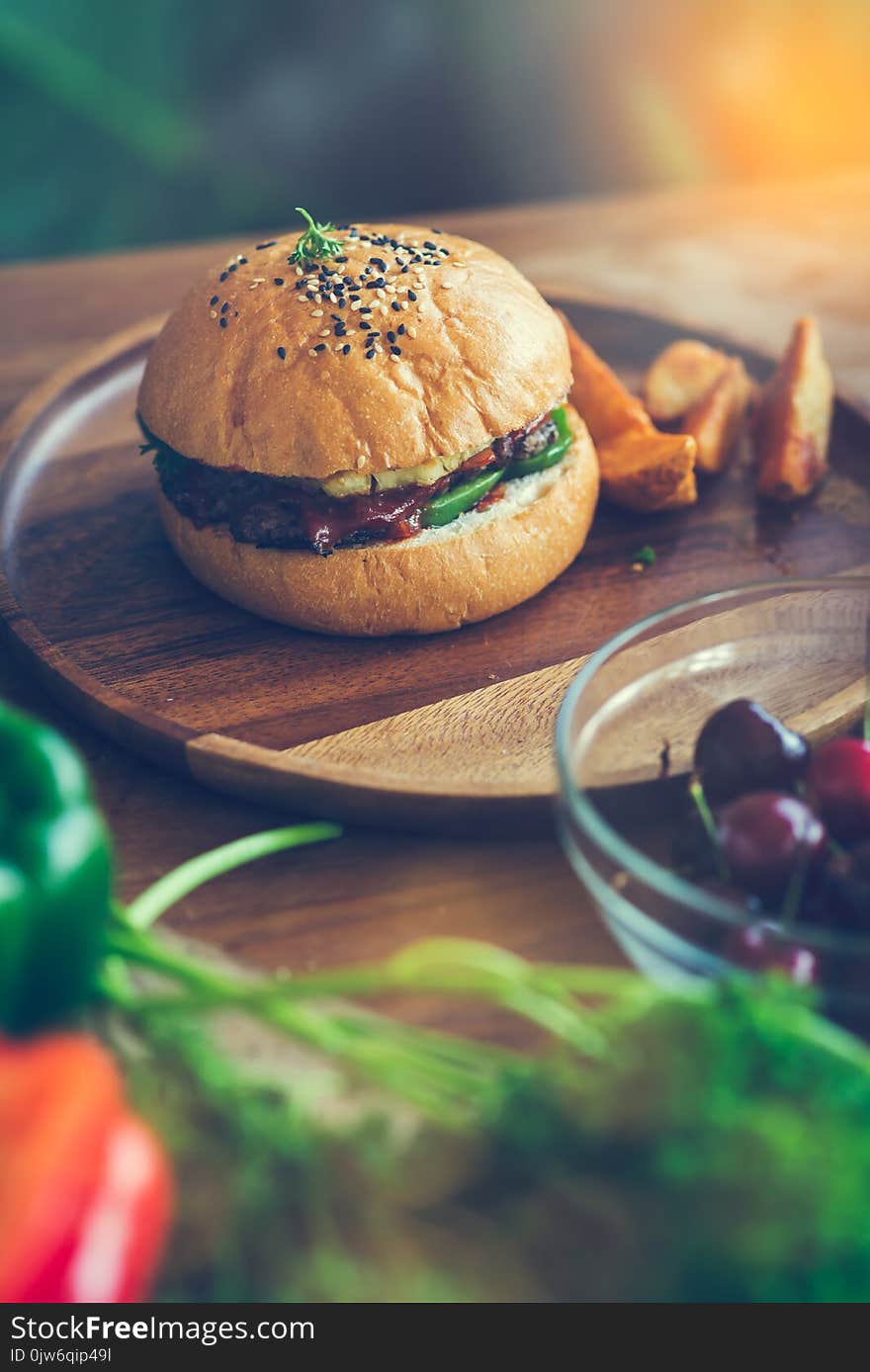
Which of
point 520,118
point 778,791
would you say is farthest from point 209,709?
point 520,118

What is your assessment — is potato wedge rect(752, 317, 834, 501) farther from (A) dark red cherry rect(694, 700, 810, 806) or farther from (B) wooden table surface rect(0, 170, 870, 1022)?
(A) dark red cherry rect(694, 700, 810, 806)

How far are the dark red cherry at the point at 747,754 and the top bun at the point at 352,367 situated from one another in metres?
0.83

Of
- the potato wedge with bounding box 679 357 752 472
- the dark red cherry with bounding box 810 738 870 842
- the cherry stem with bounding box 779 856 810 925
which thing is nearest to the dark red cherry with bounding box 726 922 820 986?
the cherry stem with bounding box 779 856 810 925

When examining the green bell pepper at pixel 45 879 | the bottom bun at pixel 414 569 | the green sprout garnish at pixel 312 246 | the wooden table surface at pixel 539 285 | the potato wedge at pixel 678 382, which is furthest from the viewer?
the potato wedge at pixel 678 382

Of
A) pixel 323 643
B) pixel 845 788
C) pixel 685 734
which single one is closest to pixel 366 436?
pixel 323 643

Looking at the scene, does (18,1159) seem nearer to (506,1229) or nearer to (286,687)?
(506,1229)

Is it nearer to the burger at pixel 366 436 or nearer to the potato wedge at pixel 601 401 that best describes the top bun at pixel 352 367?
the burger at pixel 366 436

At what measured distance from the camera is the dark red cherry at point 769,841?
1456 mm

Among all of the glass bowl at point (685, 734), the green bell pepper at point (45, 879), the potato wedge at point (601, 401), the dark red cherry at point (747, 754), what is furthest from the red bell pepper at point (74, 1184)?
the potato wedge at point (601, 401)

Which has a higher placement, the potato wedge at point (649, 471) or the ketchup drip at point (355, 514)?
the ketchup drip at point (355, 514)

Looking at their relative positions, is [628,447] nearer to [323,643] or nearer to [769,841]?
[323,643]

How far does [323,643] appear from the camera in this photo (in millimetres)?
2398

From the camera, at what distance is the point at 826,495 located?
275cm

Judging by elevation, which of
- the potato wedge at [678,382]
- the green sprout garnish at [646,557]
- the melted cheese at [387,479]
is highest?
the melted cheese at [387,479]
